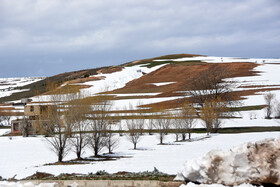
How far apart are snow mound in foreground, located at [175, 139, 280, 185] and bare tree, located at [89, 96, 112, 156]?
1602 cm

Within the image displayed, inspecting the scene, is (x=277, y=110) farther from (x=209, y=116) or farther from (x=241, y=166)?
(x=241, y=166)

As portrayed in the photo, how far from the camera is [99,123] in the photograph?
1082 inches

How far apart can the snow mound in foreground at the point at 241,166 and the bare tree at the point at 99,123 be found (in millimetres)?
16025

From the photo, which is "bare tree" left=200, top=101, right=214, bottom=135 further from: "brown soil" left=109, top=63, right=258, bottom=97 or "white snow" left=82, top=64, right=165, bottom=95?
"white snow" left=82, top=64, right=165, bottom=95

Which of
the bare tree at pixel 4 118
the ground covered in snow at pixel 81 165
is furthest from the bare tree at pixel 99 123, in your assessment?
the bare tree at pixel 4 118

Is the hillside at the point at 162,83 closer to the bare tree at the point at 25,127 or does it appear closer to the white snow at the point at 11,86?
the bare tree at the point at 25,127

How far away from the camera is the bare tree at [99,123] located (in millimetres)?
27016

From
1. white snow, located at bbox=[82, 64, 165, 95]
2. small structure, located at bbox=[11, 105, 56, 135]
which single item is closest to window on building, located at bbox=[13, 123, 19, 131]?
small structure, located at bbox=[11, 105, 56, 135]

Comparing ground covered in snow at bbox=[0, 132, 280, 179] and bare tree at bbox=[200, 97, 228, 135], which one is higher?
bare tree at bbox=[200, 97, 228, 135]

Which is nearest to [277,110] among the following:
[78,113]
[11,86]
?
[78,113]

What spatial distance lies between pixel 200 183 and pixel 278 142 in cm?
303

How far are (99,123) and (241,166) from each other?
57.7 ft

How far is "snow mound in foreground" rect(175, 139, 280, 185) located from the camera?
1098 cm

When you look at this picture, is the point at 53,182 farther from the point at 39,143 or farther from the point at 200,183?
the point at 39,143
